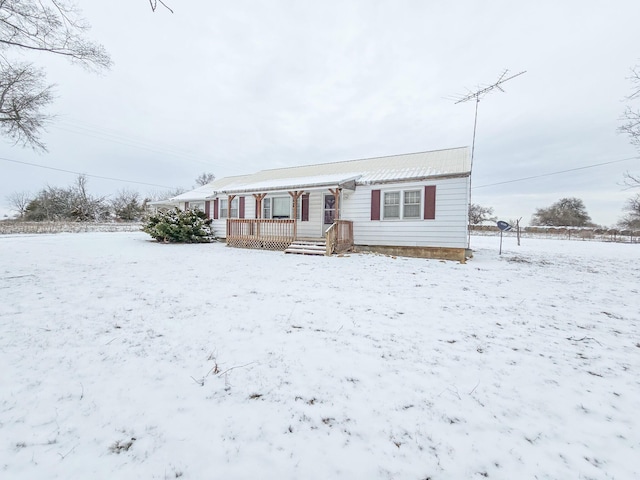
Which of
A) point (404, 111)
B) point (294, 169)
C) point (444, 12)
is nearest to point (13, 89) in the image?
point (294, 169)

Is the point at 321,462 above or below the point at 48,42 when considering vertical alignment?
below

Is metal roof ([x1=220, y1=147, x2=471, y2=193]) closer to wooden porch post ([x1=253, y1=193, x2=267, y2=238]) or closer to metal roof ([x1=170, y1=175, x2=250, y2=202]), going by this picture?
wooden porch post ([x1=253, y1=193, x2=267, y2=238])

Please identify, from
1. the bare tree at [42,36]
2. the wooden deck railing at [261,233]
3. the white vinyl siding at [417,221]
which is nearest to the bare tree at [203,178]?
the wooden deck railing at [261,233]

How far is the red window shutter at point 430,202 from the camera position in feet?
32.8

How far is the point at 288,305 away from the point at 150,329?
2046 mm

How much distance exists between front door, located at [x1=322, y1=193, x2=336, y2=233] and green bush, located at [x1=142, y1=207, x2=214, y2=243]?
23.3ft

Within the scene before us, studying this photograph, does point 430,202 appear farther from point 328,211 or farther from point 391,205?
point 328,211

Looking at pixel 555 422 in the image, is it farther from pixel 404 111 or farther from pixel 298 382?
pixel 404 111

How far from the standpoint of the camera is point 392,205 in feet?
35.5

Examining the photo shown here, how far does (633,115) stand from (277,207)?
15.2 metres

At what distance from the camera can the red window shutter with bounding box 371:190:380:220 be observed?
11.0m

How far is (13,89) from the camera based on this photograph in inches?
376

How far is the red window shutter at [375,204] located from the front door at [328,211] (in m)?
2.02

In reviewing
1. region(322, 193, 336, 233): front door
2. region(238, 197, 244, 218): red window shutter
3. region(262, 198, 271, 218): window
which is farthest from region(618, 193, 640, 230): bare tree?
region(238, 197, 244, 218): red window shutter
